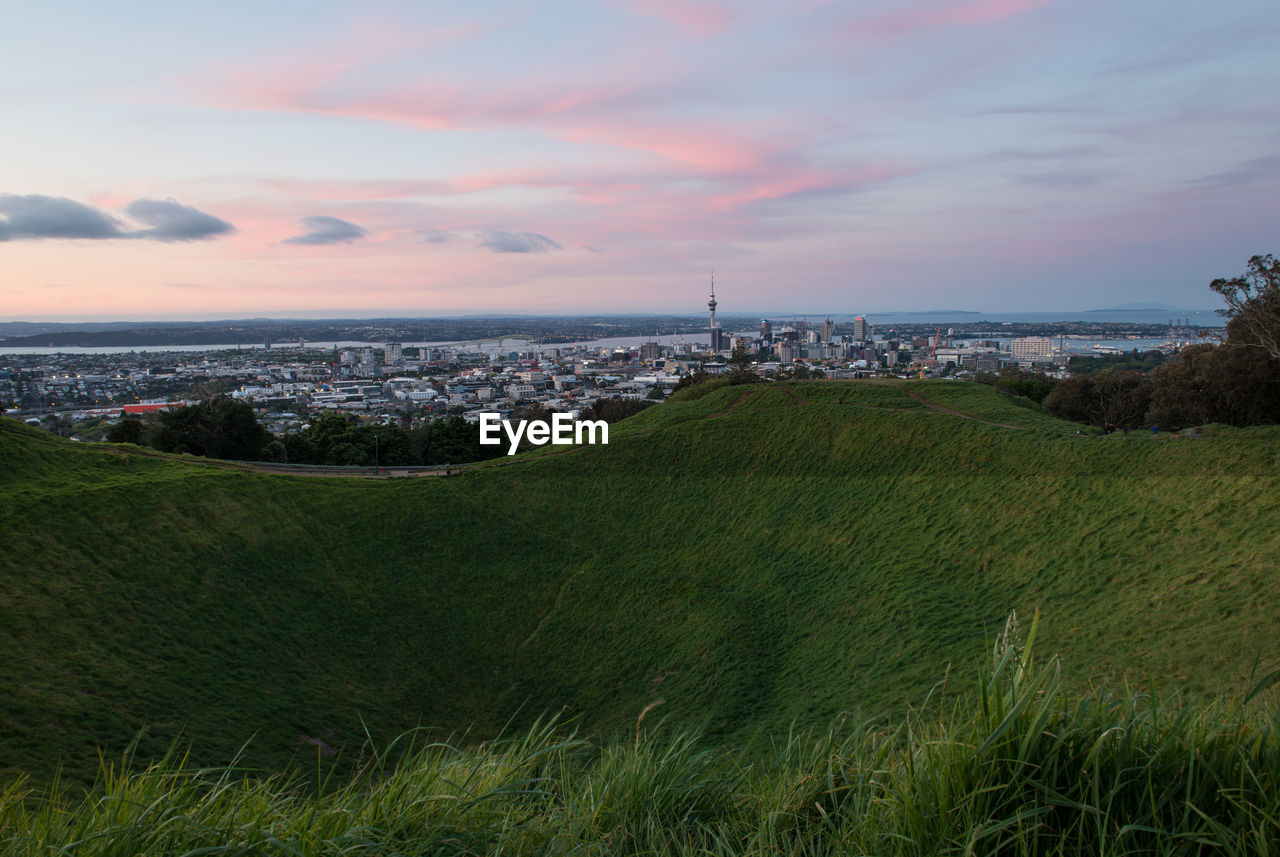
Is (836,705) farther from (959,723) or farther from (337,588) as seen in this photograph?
(337,588)

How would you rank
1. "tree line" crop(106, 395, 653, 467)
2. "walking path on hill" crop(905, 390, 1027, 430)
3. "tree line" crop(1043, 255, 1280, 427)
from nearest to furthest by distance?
"tree line" crop(1043, 255, 1280, 427) → "walking path on hill" crop(905, 390, 1027, 430) → "tree line" crop(106, 395, 653, 467)

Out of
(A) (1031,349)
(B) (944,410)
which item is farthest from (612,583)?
(A) (1031,349)

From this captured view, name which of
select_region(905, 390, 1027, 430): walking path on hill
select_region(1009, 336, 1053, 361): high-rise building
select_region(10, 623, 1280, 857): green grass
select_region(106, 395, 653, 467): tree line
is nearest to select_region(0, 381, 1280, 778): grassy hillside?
select_region(905, 390, 1027, 430): walking path on hill

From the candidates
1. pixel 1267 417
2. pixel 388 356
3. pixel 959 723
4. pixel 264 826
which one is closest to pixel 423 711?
pixel 264 826

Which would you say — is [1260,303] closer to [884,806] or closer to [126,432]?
[884,806]

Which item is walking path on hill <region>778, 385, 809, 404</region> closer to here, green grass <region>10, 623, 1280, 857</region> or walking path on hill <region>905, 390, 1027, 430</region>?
walking path on hill <region>905, 390, 1027, 430</region>

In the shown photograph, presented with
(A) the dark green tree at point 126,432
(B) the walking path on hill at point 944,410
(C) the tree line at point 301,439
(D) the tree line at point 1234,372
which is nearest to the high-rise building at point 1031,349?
(D) the tree line at point 1234,372
